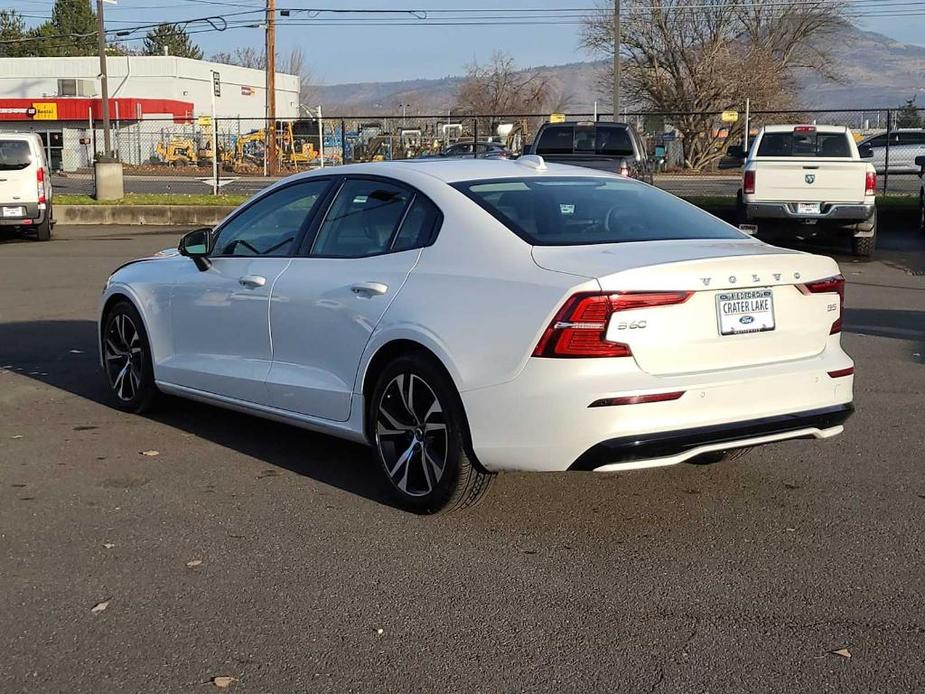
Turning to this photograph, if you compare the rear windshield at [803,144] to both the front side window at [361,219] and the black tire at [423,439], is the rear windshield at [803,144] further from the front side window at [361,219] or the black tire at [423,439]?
the black tire at [423,439]

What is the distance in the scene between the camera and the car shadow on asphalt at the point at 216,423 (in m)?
6.25

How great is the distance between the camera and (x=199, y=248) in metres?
6.84

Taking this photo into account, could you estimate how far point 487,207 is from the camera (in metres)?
5.51

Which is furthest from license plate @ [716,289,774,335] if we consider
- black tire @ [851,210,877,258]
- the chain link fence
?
the chain link fence

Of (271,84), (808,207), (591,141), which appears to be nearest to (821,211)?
(808,207)

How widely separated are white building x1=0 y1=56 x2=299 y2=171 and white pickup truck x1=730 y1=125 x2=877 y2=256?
43923 mm

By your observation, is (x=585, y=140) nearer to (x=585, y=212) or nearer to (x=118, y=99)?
(x=585, y=212)

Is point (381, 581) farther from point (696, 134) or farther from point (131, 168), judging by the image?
point (131, 168)

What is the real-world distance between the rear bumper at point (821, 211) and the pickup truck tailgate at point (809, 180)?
73 millimetres

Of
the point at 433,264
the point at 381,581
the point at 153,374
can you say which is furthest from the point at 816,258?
the point at 153,374

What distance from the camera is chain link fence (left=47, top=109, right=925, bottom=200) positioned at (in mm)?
33875

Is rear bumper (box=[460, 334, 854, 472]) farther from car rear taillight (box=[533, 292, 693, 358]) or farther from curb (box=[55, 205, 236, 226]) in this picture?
curb (box=[55, 205, 236, 226])

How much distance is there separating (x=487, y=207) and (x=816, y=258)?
4.98ft

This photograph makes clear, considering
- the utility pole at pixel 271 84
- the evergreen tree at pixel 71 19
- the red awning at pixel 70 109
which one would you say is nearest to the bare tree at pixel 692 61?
the utility pole at pixel 271 84
